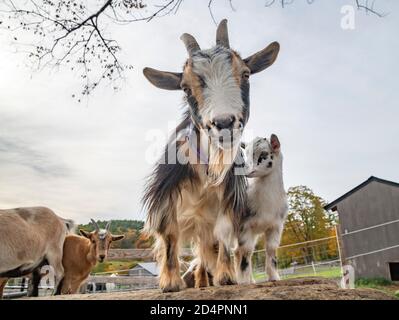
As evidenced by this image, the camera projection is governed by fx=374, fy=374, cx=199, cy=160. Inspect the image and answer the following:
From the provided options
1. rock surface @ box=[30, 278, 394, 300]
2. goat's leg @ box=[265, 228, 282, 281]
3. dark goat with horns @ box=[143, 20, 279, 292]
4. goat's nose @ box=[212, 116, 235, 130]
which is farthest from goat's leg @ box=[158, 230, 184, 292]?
goat's nose @ box=[212, 116, 235, 130]

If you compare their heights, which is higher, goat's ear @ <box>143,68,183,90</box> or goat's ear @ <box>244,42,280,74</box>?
goat's ear @ <box>244,42,280,74</box>

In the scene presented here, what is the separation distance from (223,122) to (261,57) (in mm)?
638

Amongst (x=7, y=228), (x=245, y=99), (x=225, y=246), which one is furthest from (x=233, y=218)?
(x=7, y=228)

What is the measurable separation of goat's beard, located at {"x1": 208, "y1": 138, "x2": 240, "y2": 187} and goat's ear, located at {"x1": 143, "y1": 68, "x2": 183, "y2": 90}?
1.22ft

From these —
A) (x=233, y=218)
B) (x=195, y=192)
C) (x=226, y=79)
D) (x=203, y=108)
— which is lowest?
(x=233, y=218)

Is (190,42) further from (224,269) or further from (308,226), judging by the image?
(308,226)

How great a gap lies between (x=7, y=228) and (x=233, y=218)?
5.62 ft

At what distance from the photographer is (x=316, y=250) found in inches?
286

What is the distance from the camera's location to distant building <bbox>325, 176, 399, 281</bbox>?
23.9 ft

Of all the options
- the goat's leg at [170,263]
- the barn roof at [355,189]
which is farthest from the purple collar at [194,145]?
the barn roof at [355,189]

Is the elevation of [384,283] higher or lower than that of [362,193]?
lower


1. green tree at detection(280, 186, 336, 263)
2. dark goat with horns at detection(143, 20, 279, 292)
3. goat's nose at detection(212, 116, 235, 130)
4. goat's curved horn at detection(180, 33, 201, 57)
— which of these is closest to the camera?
goat's nose at detection(212, 116, 235, 130)

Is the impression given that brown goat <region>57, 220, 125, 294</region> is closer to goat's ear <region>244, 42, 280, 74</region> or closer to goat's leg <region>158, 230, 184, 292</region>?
goat's leg <region>158, 230, 184, 292</region>

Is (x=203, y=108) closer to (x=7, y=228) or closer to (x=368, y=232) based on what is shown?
(x=7, y=228)
